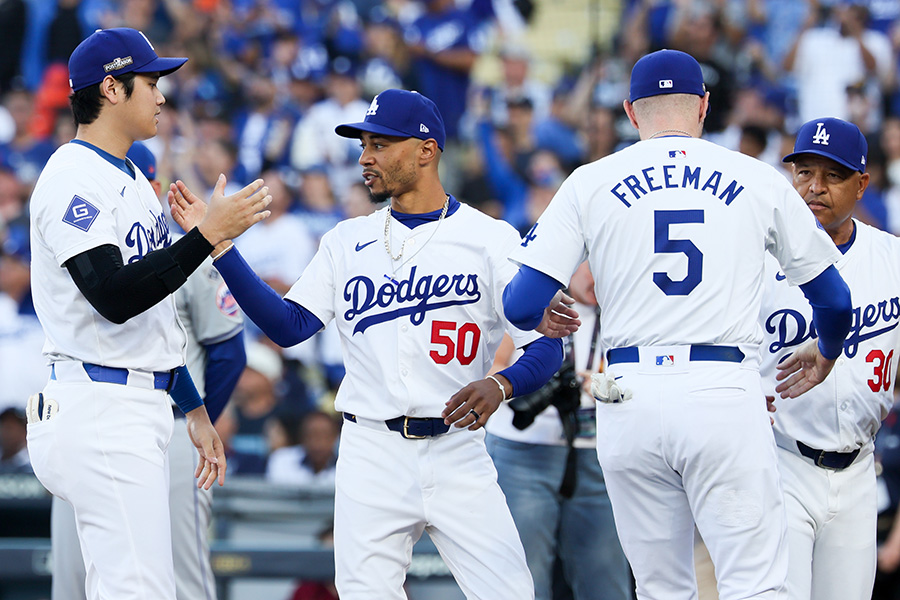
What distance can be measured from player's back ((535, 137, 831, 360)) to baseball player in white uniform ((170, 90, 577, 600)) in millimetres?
352

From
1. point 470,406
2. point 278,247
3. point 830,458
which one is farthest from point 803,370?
point 278,247

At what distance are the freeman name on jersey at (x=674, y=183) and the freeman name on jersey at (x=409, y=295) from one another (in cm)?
64

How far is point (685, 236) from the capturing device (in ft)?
9.91

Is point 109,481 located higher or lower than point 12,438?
higher

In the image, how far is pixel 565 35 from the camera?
29.7ft

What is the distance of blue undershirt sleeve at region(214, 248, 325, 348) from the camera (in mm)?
3266

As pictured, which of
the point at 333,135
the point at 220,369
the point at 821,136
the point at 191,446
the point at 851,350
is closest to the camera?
the point at 851,350

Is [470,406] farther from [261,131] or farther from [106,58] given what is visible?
[261,131]

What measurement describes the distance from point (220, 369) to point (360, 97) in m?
4.95

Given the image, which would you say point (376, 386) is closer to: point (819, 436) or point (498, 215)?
point (819, 436)

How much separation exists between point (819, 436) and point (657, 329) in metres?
0.97

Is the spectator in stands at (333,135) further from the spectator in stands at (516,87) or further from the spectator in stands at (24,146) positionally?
the spectator in stands at (24,146)

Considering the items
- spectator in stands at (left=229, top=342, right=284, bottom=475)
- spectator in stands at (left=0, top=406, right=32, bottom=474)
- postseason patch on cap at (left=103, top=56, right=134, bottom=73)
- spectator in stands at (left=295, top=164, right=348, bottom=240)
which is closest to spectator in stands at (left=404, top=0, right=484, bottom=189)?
spectator in stands at (left=295, top=164, right=348, bottom=240)

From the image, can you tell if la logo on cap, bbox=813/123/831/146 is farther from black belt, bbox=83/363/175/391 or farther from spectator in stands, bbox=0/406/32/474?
spectator in stands, bbox=0/406/32/474
